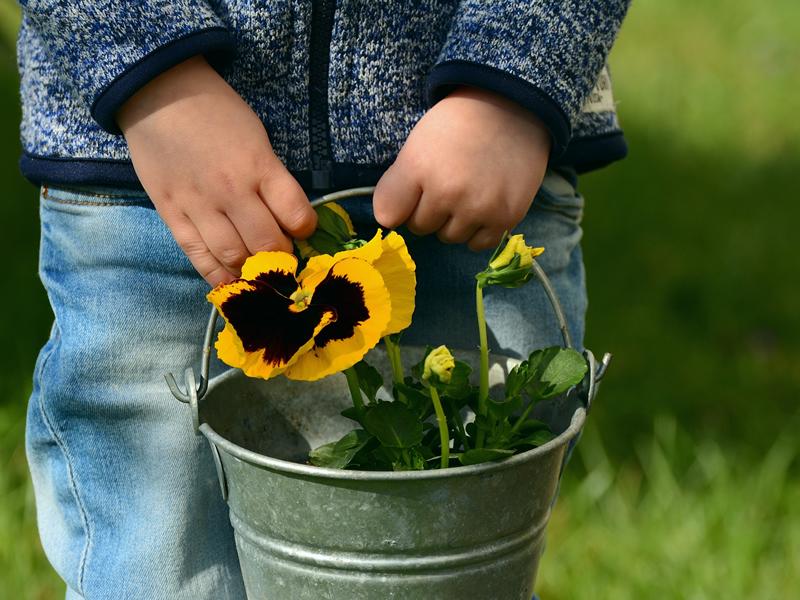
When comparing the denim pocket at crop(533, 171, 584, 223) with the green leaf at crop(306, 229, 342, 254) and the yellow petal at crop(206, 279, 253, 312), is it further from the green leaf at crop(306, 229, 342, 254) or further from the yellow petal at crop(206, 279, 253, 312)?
the yellow petal at crop(206, 279, 253, 312)

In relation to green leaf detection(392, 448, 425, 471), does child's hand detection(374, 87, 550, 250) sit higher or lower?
higher

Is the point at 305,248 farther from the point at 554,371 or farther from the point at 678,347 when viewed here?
Result: the point at 678,347

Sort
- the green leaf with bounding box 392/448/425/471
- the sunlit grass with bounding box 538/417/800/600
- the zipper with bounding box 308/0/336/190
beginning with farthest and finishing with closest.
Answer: the sunlit grass with bounding box 538/417/800/600 < the zipper with bounding box 308/0/336/190 < the green leaf with bounding box 392/448/425/471

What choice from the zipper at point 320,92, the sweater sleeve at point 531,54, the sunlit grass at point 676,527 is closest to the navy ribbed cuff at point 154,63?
the zipper at point 320,92

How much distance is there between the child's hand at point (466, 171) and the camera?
1052 millimetres

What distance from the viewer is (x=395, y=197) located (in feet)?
3.45

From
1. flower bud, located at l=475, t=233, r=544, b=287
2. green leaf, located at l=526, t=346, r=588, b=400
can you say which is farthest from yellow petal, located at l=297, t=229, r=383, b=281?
green leaf, located at l=526, t=346, r=588, b=400

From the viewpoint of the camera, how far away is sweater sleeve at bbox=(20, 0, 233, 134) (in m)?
1.03

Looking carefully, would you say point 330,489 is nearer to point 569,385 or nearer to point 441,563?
point 441,563

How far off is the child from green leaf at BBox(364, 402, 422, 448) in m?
0.18

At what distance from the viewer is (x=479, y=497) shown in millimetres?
953

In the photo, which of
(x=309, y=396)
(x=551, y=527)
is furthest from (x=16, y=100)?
(x=309, y=396)

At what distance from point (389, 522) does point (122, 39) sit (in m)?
0.50

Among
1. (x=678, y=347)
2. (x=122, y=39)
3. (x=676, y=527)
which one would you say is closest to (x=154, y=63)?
(x=122, y=39)
